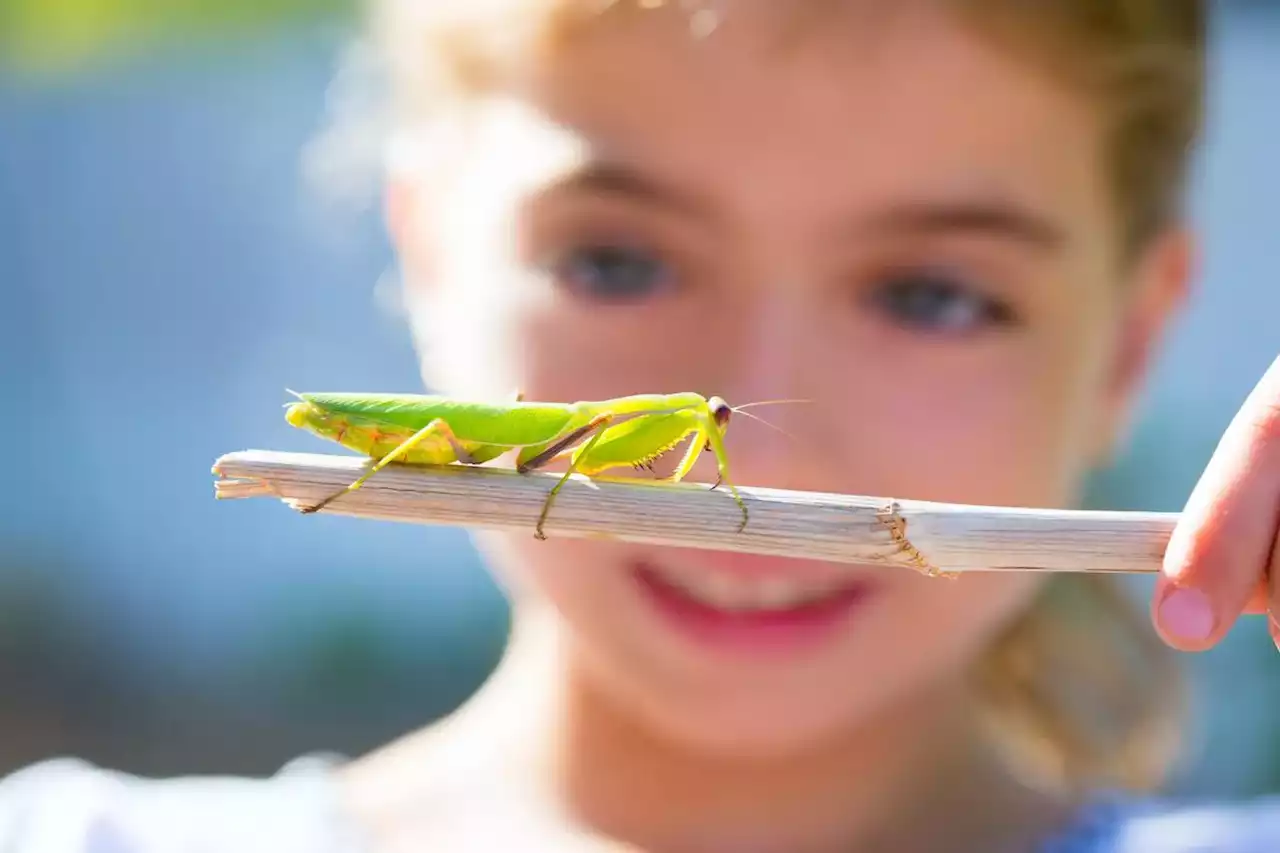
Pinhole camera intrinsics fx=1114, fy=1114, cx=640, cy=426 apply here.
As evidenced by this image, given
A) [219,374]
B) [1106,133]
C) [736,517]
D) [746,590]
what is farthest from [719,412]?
[219,374]

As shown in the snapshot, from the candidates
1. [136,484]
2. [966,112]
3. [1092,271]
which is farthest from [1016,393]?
[136,484]

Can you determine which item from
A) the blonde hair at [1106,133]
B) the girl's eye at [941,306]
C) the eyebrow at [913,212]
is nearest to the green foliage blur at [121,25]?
the blonde hair at [1106,133]

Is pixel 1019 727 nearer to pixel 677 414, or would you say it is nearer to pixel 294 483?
pixel 677 414

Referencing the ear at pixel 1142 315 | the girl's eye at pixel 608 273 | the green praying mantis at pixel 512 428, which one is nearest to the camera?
the green praying mantis at pixel 512 428

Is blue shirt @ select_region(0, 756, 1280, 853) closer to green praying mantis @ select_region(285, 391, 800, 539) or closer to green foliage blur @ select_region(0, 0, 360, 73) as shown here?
green praying mantis @ select_region(285, 391, 800, 539)

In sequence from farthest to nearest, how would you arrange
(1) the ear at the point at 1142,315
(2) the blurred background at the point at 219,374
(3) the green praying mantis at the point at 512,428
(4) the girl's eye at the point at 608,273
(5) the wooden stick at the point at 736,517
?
(2) the blurred background at the point at 219,374 → (1) the ear at the point at 1142,315 → (4) the girl's eye at the point at 608,273 → (3) the green praying mantis at the point at 512,428 → (5) the wooden stick at the point at 736,517

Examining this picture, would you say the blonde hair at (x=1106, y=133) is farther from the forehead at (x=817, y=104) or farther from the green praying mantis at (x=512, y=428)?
the green praying mantis at (x=512, y=428)
